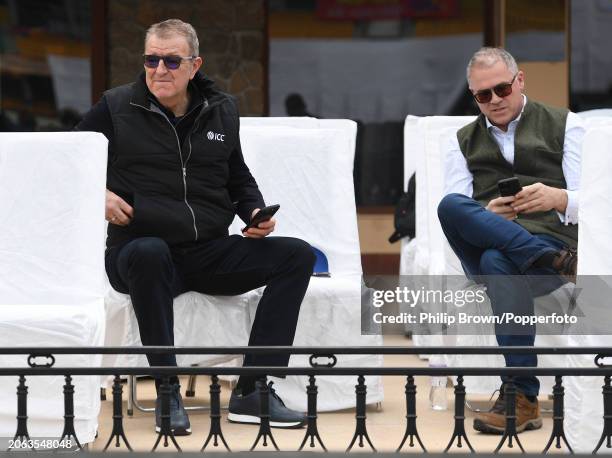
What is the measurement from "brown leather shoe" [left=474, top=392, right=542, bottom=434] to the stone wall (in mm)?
5360

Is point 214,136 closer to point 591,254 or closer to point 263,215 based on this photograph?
point 263,215

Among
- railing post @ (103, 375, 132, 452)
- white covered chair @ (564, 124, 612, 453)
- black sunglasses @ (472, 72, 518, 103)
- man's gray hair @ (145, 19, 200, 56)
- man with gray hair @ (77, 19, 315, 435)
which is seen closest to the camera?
railing post @ (103, 375, 132, 452)

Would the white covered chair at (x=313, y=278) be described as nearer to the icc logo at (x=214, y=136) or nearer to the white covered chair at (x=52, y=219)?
the white covered chair at (x=52, y=219)

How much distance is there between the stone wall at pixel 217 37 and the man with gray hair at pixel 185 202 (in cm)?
483

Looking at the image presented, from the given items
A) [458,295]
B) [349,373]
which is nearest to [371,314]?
[458,295]

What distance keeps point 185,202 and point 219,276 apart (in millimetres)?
253

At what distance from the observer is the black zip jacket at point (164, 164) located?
4.46m

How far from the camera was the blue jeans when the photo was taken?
4305 mm

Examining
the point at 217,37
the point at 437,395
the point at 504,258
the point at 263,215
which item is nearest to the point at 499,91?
the point at 504,258

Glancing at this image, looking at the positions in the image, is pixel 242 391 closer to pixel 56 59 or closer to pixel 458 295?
pixel 458 295

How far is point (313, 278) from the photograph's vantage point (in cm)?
485

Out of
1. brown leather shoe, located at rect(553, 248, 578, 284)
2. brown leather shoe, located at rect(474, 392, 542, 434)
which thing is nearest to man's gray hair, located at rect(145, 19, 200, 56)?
brown leather shoe, located at rect(553, 248, 578, 284)

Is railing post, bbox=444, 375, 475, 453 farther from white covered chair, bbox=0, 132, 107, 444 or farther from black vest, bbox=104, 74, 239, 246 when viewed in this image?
black vest, bbox=104, 74, 239, 246

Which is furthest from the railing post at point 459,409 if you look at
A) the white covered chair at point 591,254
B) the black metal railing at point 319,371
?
the white covered chair at point 591,254
